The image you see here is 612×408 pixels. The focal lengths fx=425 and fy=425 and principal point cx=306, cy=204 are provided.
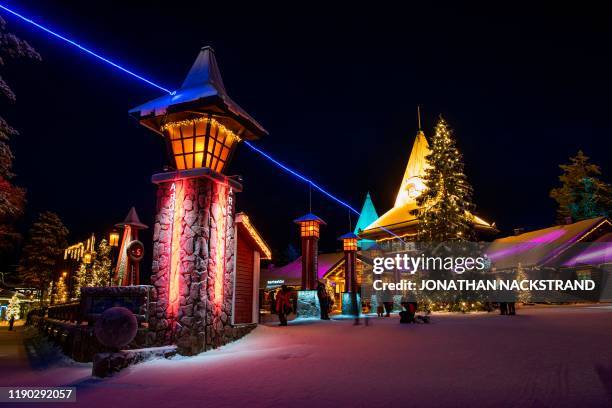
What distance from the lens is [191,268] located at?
10391 millimetres

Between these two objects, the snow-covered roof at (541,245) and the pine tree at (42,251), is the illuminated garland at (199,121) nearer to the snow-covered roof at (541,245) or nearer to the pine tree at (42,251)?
the snow-covered roof at (541,245)

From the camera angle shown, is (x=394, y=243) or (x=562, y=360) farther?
(x=394, y=243)

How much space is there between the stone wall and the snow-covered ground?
0.71 m

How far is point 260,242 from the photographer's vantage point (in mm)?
15859

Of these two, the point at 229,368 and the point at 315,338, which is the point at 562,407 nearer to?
the point at 229,368

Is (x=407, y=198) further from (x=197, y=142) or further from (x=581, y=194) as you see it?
(x=197, y=142)

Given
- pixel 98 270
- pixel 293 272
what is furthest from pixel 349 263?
pixel 98 270

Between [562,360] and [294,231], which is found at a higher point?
[294,231]

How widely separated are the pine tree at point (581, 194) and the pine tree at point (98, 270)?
40.7 m

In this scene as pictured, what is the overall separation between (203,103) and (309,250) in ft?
43.8

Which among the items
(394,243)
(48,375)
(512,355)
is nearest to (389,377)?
(512,355)

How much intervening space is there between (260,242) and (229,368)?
8222mm

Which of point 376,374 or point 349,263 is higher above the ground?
point 349,263

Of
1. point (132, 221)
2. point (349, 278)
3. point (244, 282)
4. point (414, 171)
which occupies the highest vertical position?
point (414, 171)
